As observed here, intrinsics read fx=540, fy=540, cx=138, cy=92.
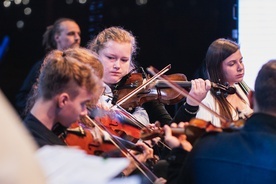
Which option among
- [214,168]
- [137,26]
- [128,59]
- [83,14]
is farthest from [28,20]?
[214,168]

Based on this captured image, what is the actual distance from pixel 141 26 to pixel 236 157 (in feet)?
10.3

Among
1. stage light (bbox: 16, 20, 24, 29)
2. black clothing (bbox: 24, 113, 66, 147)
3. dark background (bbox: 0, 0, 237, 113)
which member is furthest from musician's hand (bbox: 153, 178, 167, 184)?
stage light (bbox: 16, 20, 24, 29)

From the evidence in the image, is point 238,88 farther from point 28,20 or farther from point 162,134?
point 28,20

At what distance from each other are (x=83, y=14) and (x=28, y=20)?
1.60 ft

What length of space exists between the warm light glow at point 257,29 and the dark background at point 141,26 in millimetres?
95

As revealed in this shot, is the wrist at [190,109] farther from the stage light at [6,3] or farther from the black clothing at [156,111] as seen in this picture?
the stage light at [6,3]

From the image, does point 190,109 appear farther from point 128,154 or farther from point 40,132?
point 40,132

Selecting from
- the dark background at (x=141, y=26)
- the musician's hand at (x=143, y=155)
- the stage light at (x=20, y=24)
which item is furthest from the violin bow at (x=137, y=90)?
the stage light at (x=20, y=24)

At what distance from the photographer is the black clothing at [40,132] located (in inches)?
65.1

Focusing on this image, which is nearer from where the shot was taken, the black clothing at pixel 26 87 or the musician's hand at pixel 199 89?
the musician's hand at pixel 199 89

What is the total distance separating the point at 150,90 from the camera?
287cm

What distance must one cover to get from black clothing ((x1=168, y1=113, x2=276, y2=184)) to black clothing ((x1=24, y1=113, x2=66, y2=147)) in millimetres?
415

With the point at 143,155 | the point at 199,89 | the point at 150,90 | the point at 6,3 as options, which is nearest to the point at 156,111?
the point at 150,90

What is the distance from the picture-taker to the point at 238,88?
310 cm
